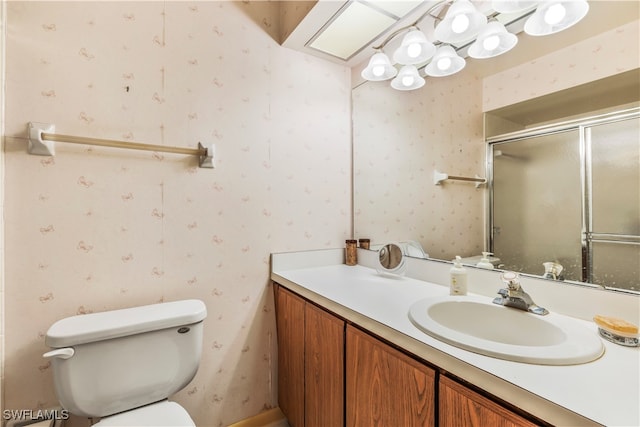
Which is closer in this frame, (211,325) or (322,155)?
(211,325)

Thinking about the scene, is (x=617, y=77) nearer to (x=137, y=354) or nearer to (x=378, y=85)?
(x=378, y=85)

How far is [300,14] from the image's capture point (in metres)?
1.39

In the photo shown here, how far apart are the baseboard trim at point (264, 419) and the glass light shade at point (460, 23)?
1.97 meters

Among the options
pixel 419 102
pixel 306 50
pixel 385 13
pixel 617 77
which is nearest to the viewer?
pixel 617 77

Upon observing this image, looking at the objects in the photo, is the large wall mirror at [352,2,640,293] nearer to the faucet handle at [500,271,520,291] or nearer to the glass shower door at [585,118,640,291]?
the glass shower door at [585,118,640,291]

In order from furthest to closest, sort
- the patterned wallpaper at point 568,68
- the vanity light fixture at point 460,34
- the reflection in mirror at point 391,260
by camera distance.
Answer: the reflection in mirror at point 391,260 < the vanity light fixture at point 460,34 < the patterned wallpaper at point 568,68

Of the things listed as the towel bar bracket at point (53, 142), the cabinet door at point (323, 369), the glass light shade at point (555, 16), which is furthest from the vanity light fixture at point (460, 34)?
the cabinet door at point (323, 369)

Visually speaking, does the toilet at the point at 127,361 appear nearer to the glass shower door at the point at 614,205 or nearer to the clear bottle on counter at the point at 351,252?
the clear bottle on counter at the point at 351,252

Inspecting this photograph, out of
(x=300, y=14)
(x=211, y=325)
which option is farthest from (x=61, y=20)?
(x=211, y=325)

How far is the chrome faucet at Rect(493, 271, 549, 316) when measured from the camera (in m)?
0.90

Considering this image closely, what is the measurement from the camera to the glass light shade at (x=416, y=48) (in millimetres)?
1260

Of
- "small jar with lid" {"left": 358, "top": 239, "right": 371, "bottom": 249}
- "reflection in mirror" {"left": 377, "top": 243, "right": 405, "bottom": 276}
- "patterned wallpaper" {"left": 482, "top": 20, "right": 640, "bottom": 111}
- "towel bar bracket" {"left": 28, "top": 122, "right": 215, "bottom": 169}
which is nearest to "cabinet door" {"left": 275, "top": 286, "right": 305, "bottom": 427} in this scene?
"reflection in mirror" {"left": 377, "top": 243, "right": 405, "bottom": 276}

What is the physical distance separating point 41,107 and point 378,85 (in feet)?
5.13

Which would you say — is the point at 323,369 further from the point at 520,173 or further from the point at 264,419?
the point at 520,173
